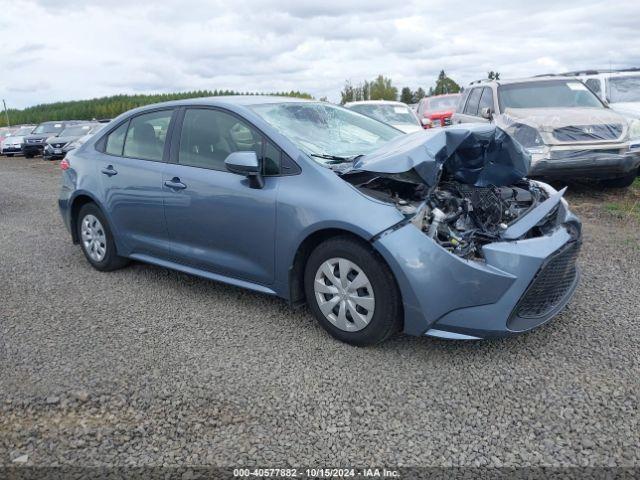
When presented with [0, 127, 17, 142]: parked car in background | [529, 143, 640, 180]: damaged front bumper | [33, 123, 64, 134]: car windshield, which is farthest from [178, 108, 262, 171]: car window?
[0, 127, 17, 142]: parked car in background

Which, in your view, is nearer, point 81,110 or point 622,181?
point 622,181

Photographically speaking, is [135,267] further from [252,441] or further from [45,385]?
[252,441]

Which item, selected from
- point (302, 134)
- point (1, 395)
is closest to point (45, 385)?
point (1, 395)

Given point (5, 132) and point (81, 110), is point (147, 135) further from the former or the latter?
point (81, 110)

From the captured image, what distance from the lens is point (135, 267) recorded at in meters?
5.75

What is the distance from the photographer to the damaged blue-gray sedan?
339cm

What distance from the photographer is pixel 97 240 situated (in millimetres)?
5625

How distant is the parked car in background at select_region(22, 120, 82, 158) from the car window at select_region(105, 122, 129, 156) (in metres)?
21.5

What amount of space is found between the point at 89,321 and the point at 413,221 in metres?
2.57

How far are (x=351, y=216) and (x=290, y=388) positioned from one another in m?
1.07

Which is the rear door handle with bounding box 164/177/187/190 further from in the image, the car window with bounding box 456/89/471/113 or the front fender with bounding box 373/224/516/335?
the car window with bounding box 456/89/471/113

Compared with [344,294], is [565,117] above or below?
above

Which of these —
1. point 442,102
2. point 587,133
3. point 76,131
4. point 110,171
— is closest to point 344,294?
point 110,171

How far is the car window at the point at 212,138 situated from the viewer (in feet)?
14.0
